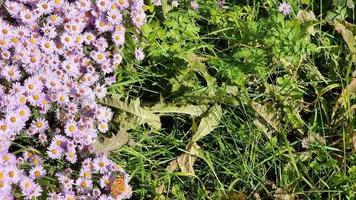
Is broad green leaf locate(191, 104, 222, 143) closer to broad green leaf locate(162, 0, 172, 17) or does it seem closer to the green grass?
the green grass

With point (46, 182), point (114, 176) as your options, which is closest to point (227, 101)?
point (114, 176)

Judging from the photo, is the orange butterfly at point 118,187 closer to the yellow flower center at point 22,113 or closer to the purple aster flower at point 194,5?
the yellow flower center at point 22,113

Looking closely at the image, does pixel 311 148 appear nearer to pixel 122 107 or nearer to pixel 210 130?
pixel 210 130

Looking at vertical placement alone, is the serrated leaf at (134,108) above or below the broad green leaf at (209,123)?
above

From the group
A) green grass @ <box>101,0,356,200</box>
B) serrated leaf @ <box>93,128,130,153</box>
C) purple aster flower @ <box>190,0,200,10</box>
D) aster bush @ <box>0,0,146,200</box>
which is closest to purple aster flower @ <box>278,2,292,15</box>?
green grass @ <box>101,0,356,200</box>

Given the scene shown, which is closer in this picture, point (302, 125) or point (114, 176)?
point (114, 176)

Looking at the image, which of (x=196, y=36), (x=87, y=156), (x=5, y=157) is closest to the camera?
(x=5, y=157)

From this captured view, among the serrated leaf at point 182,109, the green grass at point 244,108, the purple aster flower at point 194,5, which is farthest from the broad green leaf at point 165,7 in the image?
the serrated leaf at point 182,109

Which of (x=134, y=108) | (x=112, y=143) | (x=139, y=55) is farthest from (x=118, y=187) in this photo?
(x=139, y=55)
